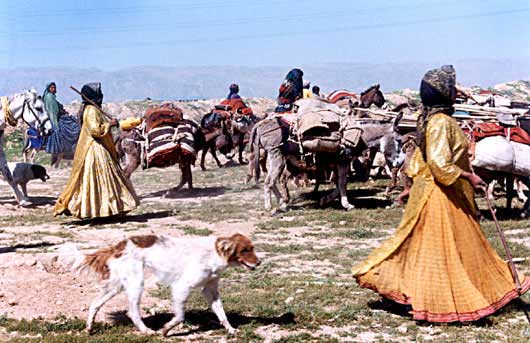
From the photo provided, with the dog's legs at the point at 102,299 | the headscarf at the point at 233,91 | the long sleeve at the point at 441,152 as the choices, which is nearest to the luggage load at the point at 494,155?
the long sleeve at the point at 441,152

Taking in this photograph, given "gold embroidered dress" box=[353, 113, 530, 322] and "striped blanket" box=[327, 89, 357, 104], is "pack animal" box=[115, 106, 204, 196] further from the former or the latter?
"gold embroidered dress" box=[353, 113, 530, 322]

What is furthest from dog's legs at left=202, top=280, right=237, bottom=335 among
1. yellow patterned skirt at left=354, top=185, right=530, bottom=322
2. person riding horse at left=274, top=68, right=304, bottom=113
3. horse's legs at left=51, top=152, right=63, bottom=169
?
horse's legs at left=51, top=152, right=63, bottom=169

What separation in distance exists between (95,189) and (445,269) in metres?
6.67

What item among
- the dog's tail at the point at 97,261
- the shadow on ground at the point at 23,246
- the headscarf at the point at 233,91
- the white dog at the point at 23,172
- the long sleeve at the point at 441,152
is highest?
the headscarf at the point at 233,91

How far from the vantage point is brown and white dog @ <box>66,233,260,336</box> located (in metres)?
5.48

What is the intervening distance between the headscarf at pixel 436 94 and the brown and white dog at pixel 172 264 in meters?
1.82

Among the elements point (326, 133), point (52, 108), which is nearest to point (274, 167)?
point (326, 133)

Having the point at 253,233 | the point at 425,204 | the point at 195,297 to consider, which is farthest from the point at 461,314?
the point at 253,233

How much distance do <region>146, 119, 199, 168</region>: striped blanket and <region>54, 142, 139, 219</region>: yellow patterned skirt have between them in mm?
2860

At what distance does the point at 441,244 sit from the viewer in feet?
18.9

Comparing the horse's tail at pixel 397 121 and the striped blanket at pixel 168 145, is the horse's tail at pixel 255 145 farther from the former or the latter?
the horse's tail at pixel 397 121

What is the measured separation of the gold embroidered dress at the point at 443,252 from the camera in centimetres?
574

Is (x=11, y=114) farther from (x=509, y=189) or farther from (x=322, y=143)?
(x=509, y=189)

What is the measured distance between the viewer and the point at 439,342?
555 cm
